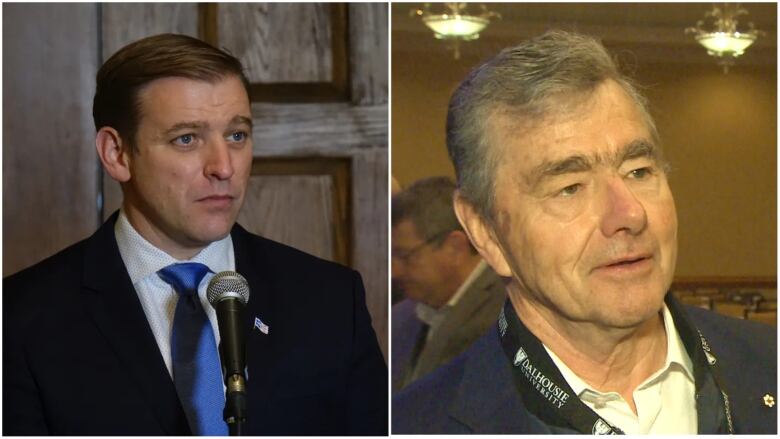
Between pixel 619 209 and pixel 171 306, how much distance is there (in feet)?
3.57

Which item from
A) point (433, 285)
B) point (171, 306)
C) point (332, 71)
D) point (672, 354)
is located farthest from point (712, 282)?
point (171, 306)

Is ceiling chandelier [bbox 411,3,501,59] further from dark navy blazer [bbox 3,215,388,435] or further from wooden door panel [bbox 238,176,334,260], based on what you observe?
dark navy blazer [bbox 3,215,388,435]

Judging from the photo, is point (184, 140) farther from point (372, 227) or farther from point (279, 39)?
point (372, 227)

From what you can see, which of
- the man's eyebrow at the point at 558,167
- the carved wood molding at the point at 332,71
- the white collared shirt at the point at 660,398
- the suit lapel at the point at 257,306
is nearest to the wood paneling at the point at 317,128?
the carved wood molding at the point at 332,71

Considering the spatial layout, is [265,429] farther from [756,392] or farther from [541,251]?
[756,392]

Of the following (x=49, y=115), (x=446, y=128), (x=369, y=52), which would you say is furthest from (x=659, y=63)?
(x=49, y=115)

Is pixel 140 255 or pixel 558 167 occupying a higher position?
pixel 558 167

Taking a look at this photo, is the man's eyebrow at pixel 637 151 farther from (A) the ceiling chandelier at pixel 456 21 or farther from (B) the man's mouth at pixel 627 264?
(A) the ceiling chandelier at pixel 456 21

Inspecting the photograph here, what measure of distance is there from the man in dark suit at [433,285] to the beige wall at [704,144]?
0.08 m

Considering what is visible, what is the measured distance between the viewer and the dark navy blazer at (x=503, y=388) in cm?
296

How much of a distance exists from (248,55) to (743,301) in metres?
1.38

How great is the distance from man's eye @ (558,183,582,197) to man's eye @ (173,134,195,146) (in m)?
0.89

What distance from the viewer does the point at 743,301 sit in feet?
9.73

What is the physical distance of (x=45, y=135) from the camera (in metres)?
3.08
